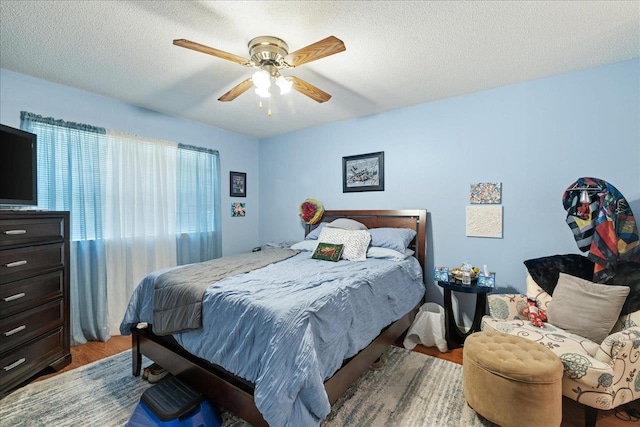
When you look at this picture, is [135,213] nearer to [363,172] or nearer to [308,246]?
[308,246]

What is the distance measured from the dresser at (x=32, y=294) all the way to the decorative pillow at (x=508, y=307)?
11.6ft

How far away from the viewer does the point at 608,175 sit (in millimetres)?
2312

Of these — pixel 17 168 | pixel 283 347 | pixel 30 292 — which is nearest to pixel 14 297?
pixel 30 292

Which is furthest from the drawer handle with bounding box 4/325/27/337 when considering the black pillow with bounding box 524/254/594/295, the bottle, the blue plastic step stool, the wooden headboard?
the black pillow with bounding box 524/254/594/295

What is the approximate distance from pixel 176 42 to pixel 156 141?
2107 millimetres

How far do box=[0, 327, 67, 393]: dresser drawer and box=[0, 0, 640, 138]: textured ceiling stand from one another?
7.16 feet

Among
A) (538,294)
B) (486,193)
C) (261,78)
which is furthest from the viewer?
(486,193)

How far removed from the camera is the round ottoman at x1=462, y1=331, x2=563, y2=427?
153 cm

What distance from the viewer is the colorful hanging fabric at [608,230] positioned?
1998mm

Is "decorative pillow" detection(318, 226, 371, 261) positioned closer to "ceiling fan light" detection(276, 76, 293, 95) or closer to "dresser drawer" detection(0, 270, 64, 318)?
"ceiling fan light" detection(276, 76, 293, 95)

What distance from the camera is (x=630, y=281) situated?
1910 mm

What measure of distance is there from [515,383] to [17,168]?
3.67 m

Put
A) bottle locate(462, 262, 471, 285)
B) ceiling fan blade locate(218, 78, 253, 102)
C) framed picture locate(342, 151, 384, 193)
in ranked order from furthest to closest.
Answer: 1. framed picture locate(342, 151, 384, 193)
2. bottle locate(462, 262, 471, 285)
3. ceiling fan blade locate(218, 78, 253, 102)

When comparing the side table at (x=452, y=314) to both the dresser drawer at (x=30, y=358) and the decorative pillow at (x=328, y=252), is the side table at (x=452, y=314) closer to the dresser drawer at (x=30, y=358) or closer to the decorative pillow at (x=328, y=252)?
the decorative pillow at (x=328, y=252)
